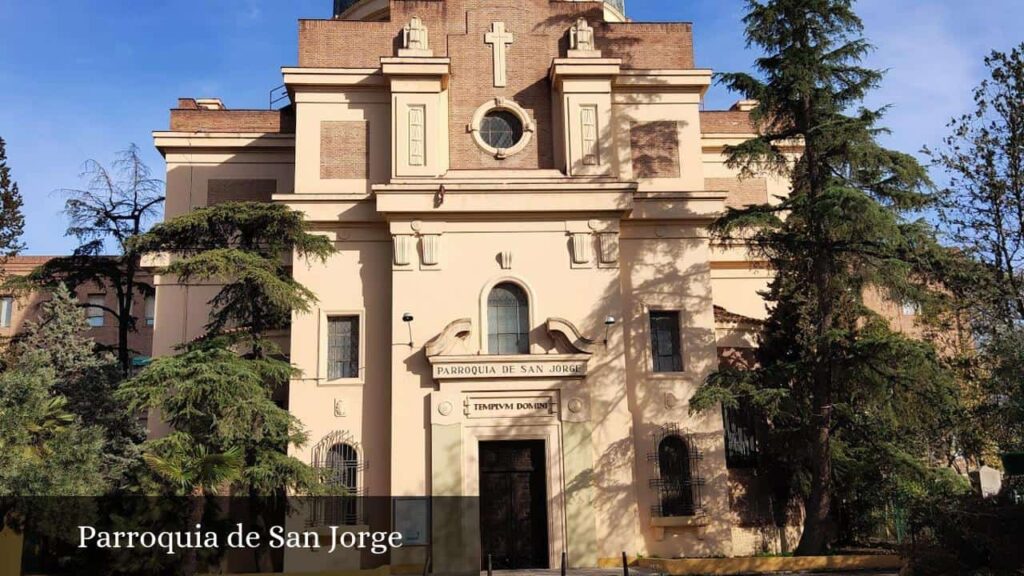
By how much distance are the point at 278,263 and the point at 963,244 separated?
47.1 ft

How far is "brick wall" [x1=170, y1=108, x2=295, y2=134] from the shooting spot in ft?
96.7

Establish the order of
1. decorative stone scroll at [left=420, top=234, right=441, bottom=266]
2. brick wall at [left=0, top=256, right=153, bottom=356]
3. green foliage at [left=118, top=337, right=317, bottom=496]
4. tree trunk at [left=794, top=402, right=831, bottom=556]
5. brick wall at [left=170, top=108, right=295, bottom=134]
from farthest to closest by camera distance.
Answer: brick wall at [left=0, top=256, right=153, bottom=356] → brick wall at [left=170, top=108, right=295, bottom=134] → decorative stone scroll at [left=420, top=234, right=441, bottom=266] → tree trunk at [left=794, top=402, right=831, bottom=556] → green foliage at [left=118, top=337, right=317, bottom=496]

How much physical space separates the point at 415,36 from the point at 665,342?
1011 centimetres

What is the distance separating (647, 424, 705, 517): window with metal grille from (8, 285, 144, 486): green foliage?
1270 centimetres


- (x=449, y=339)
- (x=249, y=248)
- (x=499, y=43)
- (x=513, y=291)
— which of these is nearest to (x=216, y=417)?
(x=249, y=248)

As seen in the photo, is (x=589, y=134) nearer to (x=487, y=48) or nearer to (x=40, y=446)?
(x=487, y=48)

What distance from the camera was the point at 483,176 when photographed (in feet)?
80.4

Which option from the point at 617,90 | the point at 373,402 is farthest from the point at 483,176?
the point at 373,402

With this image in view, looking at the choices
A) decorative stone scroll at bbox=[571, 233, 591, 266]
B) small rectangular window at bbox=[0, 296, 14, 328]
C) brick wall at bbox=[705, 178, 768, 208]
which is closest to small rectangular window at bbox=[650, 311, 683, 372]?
decorative stone scroll at bbox=[571, 233, 591, 266]

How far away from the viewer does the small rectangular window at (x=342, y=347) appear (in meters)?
23.8

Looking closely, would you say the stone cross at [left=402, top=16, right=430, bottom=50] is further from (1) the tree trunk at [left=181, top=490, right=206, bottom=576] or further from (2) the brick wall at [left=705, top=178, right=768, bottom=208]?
(1) the tree trunk at [left=181, top=490, right=206, bottom=576]

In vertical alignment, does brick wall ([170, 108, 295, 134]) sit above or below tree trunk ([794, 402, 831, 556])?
above

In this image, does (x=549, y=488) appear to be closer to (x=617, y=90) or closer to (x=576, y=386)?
(x=576, y=386)

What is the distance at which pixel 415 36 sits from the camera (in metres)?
25.7
